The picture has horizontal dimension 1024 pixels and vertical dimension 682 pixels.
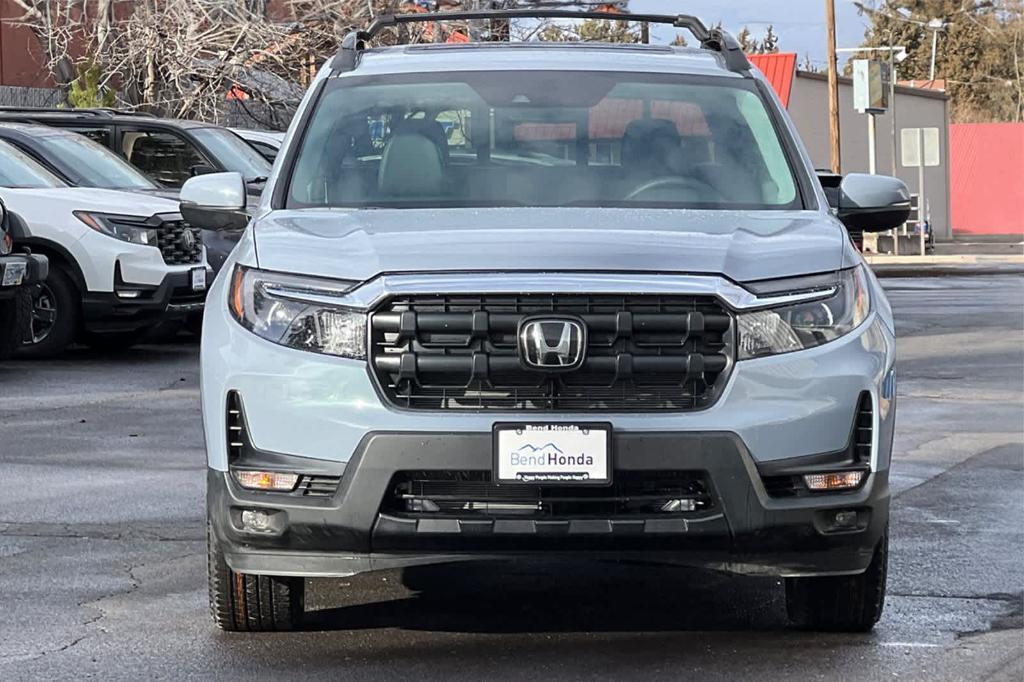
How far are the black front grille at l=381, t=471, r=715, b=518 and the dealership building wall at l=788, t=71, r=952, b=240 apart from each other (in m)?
43.8

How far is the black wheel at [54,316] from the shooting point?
14.4 meters

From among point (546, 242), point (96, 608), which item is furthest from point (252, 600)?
point (546, 242)

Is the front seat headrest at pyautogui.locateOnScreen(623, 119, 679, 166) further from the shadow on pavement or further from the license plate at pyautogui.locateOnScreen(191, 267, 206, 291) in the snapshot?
the license plate at pyautogui.locateOnScreen(191, 267, 206, 291)

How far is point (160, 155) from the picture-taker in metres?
17.6

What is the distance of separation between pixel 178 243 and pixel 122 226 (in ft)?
1.53

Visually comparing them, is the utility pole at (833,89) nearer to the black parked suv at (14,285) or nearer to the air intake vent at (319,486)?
the black parked suv at (14,285)

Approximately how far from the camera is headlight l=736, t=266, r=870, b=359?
17.3 feet

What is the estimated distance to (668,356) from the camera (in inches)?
206

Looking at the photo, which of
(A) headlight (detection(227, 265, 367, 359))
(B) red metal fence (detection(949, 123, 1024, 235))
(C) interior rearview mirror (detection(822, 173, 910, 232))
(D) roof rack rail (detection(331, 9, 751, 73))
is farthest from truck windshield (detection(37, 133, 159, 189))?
(B) red metal fence (detection(949, 123, 1024, 235))

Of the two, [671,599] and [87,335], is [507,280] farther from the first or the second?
[87,335]

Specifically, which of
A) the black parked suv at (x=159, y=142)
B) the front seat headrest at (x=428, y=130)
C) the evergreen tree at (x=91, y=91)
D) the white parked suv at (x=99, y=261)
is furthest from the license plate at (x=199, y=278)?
the evergreen tree at (x=91, y=91)

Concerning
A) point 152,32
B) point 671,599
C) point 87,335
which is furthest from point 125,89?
point 671,599

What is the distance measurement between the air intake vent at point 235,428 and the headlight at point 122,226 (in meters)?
9.36

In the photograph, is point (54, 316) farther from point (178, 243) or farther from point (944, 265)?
point (944, 265)
